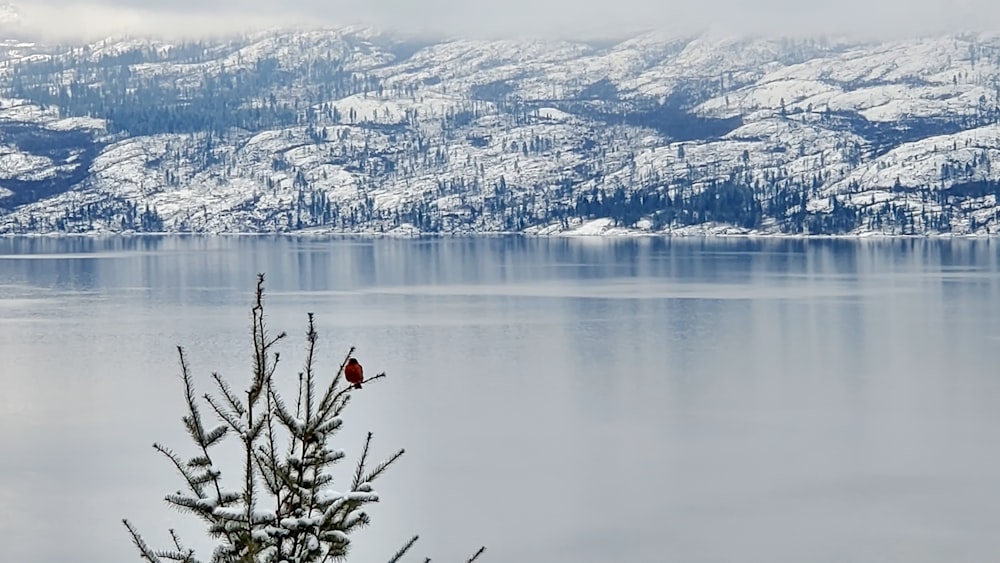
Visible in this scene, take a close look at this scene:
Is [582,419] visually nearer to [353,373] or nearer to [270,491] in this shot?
[270,491]

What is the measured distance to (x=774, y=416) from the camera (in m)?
65.4

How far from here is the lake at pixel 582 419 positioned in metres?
43.8

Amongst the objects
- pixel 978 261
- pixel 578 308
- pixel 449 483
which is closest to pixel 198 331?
pixel 578 308

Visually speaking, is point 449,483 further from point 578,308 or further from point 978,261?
point 978,261

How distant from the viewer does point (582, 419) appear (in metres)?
65.0

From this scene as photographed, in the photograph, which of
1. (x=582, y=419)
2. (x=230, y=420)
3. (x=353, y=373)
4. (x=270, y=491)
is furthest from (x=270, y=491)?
(x=582, y=419)

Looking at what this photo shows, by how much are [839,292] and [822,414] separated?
243 feet

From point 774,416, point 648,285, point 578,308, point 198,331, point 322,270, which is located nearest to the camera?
point 774,416

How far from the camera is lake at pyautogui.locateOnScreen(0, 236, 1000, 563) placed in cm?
4384

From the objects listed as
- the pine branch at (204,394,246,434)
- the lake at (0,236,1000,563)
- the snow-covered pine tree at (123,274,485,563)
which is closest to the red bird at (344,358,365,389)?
the snow-covered pine tree at (123,274,485,563)

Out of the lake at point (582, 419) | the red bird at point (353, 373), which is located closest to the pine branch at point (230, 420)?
the red bird at point (353, 373)

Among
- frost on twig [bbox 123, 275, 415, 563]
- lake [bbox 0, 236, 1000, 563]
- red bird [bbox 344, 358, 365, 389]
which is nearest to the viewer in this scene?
frost on twig [bbox 123, 275, 415, 563]

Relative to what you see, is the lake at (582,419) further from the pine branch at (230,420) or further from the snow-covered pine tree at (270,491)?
the pine branch at (230,420)

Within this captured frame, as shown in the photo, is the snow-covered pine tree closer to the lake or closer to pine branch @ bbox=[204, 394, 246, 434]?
pine branch @ bbox=[204, 394, 246, 434]
